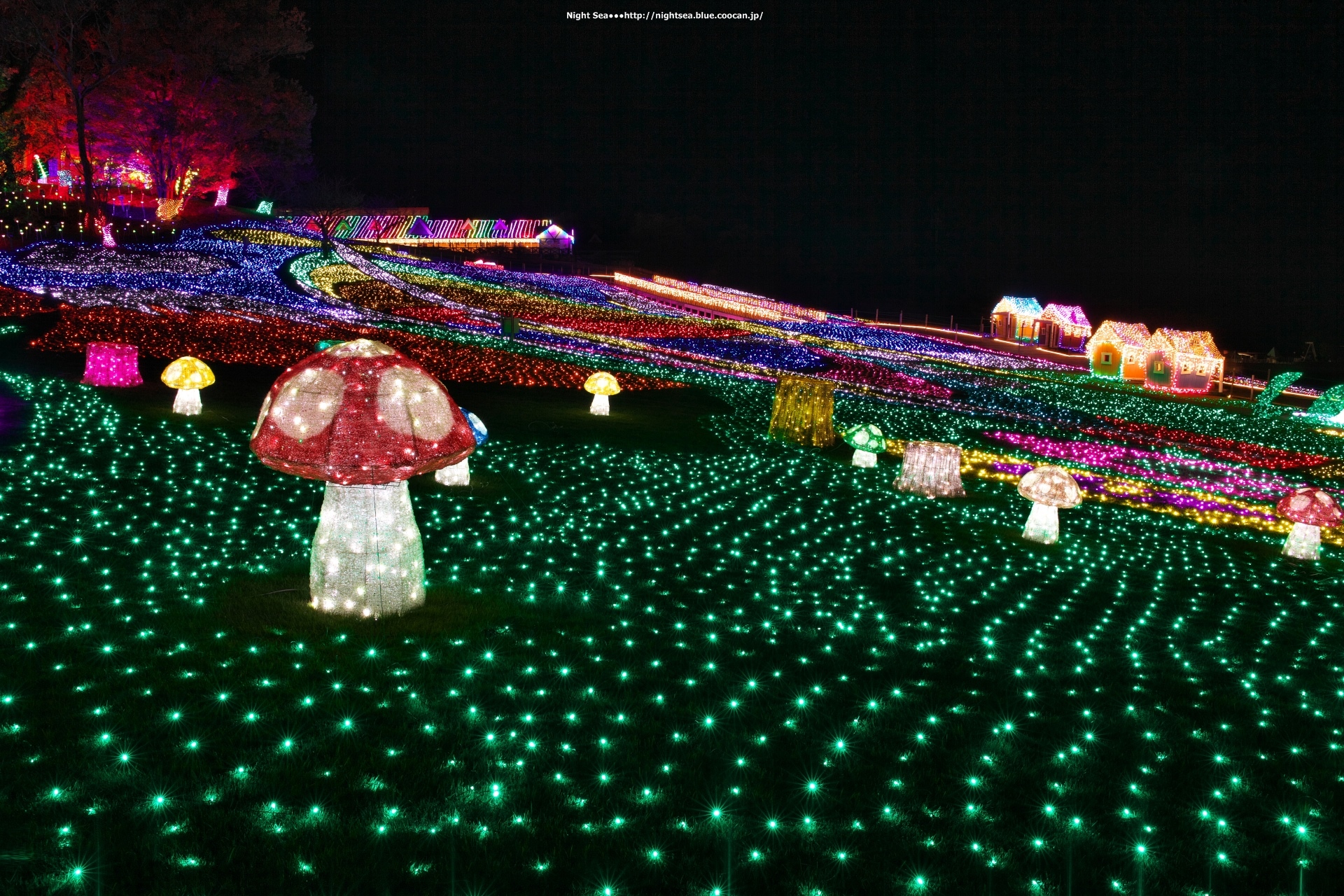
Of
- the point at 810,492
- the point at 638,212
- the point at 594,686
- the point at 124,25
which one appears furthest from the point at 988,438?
the point at 638,212

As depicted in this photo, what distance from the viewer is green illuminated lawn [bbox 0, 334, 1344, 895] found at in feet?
13.4

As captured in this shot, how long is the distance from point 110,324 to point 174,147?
83.8ft

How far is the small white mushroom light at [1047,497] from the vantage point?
1020cm

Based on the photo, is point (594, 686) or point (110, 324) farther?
point (110, 324)

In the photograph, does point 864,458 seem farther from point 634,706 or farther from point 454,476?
→ point 634,706

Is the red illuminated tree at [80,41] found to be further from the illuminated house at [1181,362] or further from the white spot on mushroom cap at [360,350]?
the illuminated house at [1181,362]

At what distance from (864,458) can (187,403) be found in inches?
407

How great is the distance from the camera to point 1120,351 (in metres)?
37.0

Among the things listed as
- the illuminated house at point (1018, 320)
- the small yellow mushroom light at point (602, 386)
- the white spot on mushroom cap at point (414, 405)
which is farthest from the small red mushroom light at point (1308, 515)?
the illuminated house at point (1018, 320)

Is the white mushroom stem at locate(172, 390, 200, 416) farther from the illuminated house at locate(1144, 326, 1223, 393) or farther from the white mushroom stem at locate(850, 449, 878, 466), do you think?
the illuminated house at locate(1144, 326, 1223, 393)

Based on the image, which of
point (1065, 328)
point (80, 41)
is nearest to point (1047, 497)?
point (1065, 328)

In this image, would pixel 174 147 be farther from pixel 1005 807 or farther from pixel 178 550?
pixel 1005 807

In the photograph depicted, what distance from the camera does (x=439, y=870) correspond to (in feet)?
12.7

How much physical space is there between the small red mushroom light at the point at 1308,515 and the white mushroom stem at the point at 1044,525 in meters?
2.76
